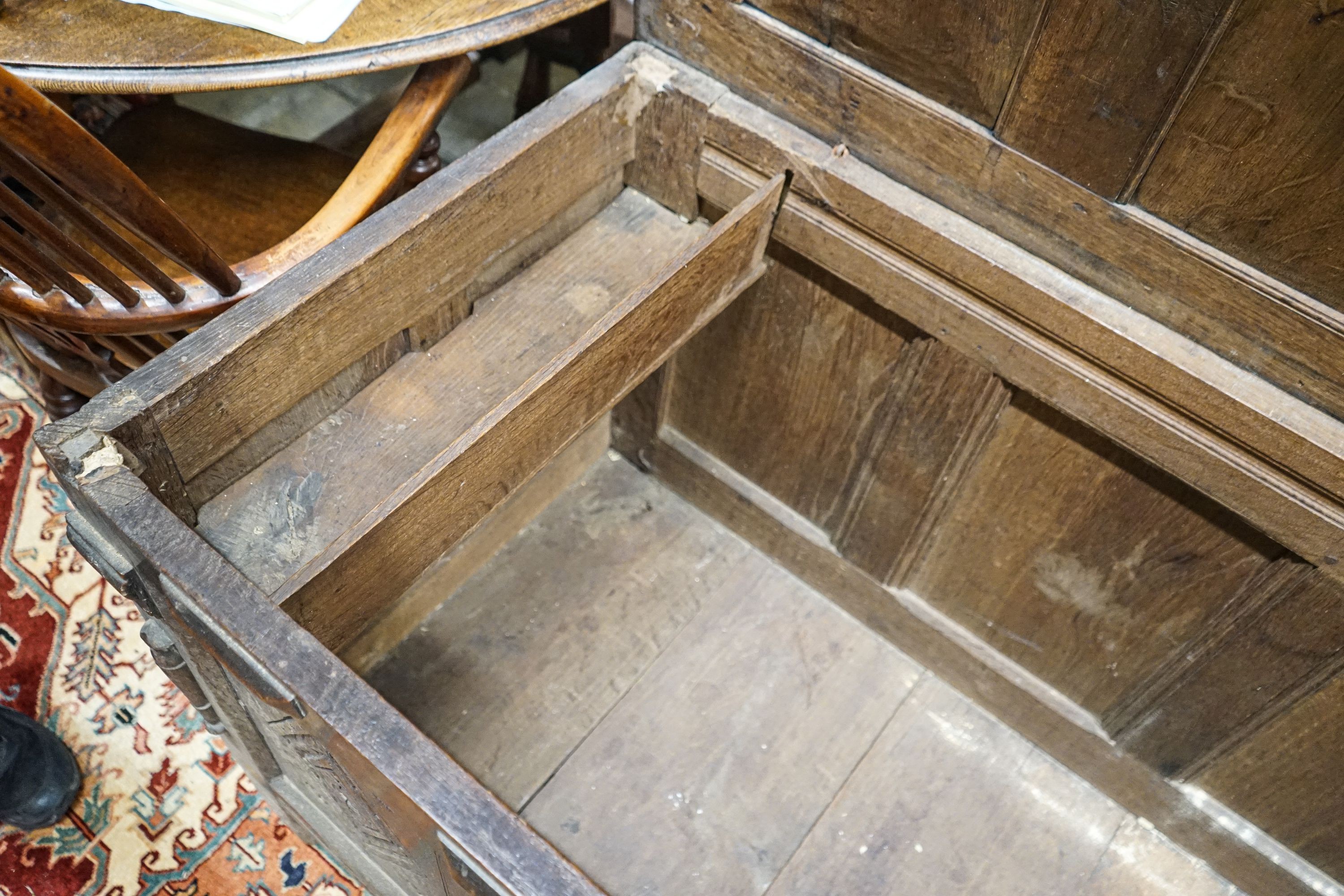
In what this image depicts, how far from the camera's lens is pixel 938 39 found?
0.94 meters

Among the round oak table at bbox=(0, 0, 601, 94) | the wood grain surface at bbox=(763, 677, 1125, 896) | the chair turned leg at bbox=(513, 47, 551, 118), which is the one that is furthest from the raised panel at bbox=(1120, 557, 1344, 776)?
the chair turned leg at bbox=(513, 47, 551, 118)

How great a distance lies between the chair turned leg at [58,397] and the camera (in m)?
1.57

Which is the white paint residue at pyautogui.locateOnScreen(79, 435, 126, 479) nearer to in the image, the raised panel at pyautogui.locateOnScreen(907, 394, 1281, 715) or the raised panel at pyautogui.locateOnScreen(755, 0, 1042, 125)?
the raised panel at pyautogui.locateOnScreen(755, 0, 1042, 125)

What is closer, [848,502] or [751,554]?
[848,502]

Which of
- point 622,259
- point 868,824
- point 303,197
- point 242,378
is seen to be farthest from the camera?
point 303,197

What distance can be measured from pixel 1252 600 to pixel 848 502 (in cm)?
50

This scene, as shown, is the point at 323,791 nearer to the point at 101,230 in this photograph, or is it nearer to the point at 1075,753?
the point at 101,230

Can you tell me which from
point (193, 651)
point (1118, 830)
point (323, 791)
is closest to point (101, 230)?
point (193, 651)

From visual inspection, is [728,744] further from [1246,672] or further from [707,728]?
[1246,672]

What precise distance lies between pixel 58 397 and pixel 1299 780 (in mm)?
1783

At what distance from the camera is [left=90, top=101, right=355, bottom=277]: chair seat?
55.9 inches

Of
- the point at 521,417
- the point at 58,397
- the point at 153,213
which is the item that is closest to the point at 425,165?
the point at 153,213

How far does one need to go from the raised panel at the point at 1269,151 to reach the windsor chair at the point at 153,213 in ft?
3.07

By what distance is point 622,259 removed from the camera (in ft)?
4.01
